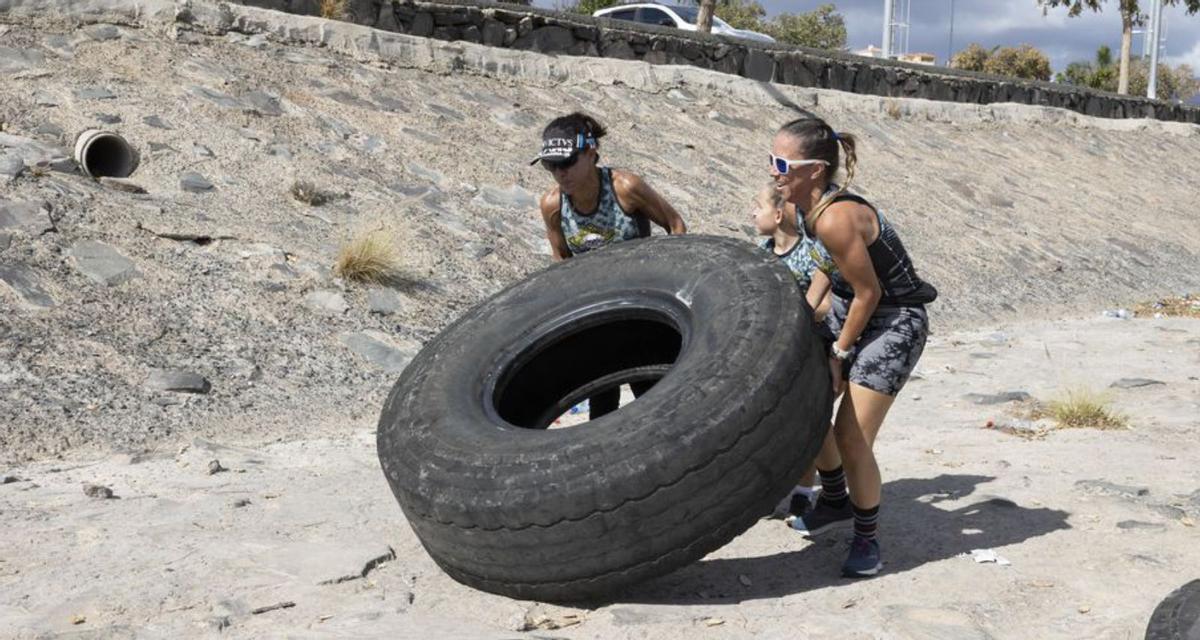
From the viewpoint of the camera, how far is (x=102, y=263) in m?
7.30

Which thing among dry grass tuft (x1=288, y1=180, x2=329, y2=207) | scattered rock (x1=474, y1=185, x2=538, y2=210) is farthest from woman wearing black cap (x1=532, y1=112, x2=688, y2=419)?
scattered rock (x1=474, y1=185, x2=538, y2=210)

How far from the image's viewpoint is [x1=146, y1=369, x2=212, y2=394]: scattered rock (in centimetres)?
655

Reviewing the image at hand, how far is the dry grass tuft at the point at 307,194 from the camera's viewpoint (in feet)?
29.0

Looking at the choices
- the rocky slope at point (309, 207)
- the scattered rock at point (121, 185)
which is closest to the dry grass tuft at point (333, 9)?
the rocky slope at point (309, 207)

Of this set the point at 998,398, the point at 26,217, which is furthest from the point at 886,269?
the point at 26,217

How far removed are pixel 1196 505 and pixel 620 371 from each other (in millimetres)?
2347

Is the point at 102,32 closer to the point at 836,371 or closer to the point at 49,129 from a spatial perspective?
the point at 49,129

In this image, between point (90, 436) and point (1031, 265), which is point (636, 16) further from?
point (90, 436)

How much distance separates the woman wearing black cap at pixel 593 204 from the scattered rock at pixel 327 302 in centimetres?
251

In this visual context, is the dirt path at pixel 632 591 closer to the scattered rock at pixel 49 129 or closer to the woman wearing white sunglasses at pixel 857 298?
the woman wearing white sunglasses at pixel 857 298

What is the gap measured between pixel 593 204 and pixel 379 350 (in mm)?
2533

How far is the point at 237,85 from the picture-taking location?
9.96 m

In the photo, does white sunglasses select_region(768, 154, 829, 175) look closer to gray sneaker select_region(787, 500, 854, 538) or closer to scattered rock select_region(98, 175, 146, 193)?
gray sneaker select_region(787, 500, 854, 538)

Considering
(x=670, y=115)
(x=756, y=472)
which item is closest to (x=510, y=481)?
(x=756, y=472)
